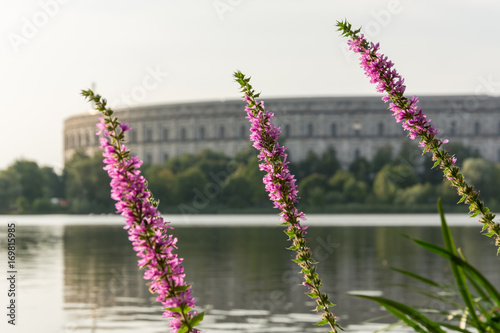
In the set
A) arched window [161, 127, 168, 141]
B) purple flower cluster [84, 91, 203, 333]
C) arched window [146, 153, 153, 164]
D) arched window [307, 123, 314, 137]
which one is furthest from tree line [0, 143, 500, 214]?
purple flower cluster [84, 91, 203, 333]

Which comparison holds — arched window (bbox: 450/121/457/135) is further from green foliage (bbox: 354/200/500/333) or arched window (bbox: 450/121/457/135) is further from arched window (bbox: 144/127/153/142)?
green foliage (bbox: 354/200/500/333)

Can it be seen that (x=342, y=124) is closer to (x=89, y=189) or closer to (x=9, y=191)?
(x=89, y=189)

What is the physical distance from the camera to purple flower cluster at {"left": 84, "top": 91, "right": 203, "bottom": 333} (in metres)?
2.99

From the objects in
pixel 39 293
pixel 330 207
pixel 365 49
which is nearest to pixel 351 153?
pixel 330 207

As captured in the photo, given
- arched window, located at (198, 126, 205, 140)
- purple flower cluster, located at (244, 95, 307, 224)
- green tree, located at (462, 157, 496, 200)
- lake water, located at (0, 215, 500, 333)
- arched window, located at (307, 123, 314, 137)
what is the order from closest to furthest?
purple flower cluster, located at (244, 95, 307, 224) < lake water, located at (0, 215, 500, 333) < green tree, located at (462, 157, 496, 200) < arched window, located at (307, 123, 314, 137) < arched window, located at (198, 126, 205, 140)

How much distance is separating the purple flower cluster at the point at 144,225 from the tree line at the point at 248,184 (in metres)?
99.0

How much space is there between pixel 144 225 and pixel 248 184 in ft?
359

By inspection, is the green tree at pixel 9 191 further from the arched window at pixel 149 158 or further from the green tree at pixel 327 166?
the green tree at pixel 327 166

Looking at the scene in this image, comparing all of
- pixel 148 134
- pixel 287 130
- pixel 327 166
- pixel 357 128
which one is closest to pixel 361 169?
pixel 327 166

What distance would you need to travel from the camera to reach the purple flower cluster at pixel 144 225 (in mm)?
2990

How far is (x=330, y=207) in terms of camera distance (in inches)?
4427

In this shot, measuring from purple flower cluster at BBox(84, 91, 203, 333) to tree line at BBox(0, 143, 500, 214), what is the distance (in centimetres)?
9898

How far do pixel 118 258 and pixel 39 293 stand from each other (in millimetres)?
13632

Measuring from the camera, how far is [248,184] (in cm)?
11238
